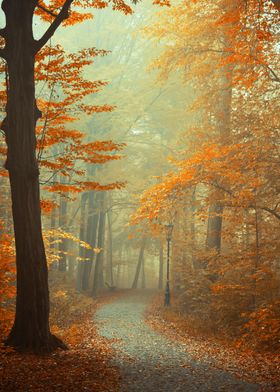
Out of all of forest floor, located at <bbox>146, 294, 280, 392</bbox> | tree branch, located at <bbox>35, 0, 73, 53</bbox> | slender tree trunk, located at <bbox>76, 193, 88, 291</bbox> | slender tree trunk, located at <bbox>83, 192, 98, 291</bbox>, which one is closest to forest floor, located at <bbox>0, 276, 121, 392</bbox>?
forest floor, located at <bbox>146, 294, 280, 392</bbox>

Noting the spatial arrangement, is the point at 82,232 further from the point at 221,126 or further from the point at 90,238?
the point at 221,126

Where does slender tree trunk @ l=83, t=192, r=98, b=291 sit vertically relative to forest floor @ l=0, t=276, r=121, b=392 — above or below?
above

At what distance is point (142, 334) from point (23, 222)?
571cm

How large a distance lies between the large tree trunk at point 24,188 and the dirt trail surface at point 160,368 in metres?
1.72

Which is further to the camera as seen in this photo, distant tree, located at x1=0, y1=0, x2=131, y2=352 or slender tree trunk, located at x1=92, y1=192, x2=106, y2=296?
slender tree trunk, located at x1=92, y1=192, x2=106, y2=296

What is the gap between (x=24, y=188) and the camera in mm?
7418

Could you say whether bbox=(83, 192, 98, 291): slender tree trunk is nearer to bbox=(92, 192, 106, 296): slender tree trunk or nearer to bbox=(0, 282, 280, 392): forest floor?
bbox=(92, 192, 106, 296): slender tree trunk

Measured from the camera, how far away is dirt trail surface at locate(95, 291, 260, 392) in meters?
5.84

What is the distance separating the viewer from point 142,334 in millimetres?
11422

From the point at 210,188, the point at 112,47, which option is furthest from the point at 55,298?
the point at 112,47

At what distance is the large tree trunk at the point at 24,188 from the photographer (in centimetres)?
737

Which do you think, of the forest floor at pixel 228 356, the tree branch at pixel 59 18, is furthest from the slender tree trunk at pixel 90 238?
the tree branch at pixel 59 18

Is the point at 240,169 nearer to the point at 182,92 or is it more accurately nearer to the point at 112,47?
the point at 182,92

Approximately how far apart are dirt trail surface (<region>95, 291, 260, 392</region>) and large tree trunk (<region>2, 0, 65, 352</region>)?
1719mm
